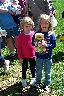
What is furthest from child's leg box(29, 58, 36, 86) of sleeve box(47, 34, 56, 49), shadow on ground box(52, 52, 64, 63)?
shadow on ground box(52, 52, 64, 63)

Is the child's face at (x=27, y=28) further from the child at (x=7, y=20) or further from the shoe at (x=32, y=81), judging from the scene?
the child at (x=7, y=20)

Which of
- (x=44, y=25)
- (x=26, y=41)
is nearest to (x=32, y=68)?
(x=26, y=41)

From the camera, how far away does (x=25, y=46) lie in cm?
715

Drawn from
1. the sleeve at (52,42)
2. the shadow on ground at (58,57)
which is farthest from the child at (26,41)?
the shadow on ground at (58,57)

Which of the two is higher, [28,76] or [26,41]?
[26,41]

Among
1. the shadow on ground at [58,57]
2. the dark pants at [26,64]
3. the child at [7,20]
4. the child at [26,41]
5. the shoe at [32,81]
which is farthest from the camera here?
the shadow on ground at [58,57]

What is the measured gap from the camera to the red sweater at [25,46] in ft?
23.4

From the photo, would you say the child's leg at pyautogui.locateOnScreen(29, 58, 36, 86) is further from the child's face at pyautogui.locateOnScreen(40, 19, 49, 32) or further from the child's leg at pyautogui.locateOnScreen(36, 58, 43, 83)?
the child's face at pyautogui.locateOnScreen(40, 19, 49, 32)

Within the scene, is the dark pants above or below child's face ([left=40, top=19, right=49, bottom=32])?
below

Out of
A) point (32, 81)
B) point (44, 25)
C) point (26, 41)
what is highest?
point (44, 25)

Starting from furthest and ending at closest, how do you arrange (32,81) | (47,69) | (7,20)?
1. (7,20)
2. (32,81)
3. (47,69)

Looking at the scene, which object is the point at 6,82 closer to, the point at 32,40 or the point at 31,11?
the point at 32,40

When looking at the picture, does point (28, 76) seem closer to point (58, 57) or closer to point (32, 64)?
point (32, 64)

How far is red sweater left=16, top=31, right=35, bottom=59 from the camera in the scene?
23.4 feet
